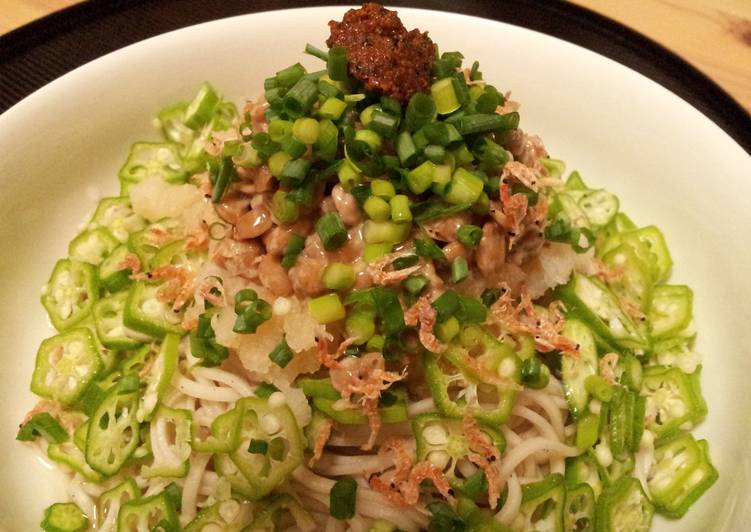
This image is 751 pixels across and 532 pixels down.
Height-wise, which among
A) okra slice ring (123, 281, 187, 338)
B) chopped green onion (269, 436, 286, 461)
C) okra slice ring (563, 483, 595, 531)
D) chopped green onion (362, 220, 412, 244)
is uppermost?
chopped green onion (362, 220, 412, 244)

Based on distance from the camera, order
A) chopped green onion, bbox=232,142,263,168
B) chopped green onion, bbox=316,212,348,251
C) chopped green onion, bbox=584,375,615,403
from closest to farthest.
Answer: chopped green onion, bbox=316,212,348,251 < chopped green onion, bbox=232,142,263,168 < chopped green onion, bbox=584,375,615,403

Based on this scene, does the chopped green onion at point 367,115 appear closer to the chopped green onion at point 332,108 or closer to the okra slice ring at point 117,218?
the chopped green onion at point 332,108

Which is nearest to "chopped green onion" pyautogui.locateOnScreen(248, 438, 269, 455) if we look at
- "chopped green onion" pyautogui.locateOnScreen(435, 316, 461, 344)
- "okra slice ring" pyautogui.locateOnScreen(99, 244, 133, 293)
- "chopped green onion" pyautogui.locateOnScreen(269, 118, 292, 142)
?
"chopped green onion" pyautogui.locateOnScreen(435, 316, 461, 344)

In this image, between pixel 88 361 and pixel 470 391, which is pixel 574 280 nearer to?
pixel 470 391

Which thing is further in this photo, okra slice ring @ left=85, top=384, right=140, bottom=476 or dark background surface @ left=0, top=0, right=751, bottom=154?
dark background surface @ left=0, top=0, right=751, bottom=154

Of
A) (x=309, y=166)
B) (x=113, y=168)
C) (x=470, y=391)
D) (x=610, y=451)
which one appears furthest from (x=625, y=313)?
(x=113, y=168)

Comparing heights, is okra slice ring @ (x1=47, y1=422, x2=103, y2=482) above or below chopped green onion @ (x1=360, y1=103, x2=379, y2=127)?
below

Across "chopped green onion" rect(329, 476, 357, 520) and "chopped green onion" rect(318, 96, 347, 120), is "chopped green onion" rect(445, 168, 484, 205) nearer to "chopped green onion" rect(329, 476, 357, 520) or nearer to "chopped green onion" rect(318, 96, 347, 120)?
"chopped green onion" rect(318, 96, 347, 120)

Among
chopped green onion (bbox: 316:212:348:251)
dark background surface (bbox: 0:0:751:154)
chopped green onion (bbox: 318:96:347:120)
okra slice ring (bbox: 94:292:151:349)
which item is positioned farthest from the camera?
dark background surface (bbox: 0:0:751:154)

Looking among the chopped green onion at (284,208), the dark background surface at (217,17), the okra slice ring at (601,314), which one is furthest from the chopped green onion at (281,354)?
the dark background surface at (217,17)

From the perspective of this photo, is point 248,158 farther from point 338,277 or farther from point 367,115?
point 338,277

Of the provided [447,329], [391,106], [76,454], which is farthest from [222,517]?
[391,106]
